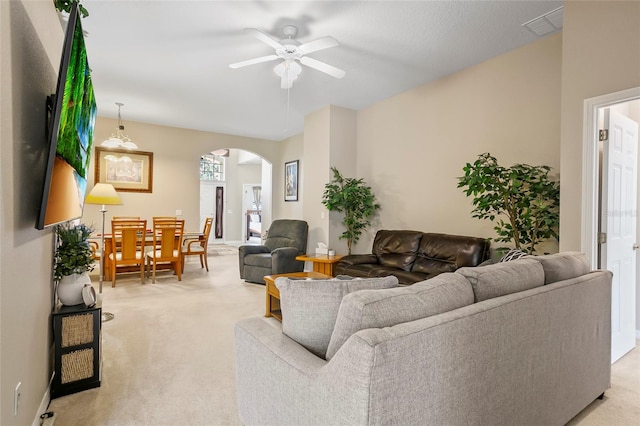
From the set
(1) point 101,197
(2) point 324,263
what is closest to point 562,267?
(2) point 324,263

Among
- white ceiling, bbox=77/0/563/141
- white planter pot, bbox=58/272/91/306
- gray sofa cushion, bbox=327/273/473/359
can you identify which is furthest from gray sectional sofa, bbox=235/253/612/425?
white ceiling, bbox=77/0/563/141

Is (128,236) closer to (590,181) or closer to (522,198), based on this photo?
(522,198)

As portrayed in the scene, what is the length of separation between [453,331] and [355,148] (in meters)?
4.61

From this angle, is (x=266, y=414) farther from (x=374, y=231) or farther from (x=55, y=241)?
(x=374, y=231)

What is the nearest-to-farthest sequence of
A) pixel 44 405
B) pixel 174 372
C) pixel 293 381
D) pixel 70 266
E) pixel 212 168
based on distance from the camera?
pixel 293 381
pixel 44 405
pixel 70 266
pixel 174 372
pixel 212 168

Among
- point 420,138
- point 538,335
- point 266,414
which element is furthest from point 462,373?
point 420,138

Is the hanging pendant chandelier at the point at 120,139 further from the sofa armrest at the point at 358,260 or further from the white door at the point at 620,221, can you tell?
the white door at the point at 620,221

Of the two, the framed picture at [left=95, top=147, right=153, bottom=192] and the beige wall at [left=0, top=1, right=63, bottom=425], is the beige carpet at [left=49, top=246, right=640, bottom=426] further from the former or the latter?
the framed picture at [left=95, top=147, right=153, bottom=192]

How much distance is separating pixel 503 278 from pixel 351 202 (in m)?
3.40

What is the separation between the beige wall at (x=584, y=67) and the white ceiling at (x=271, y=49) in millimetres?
375

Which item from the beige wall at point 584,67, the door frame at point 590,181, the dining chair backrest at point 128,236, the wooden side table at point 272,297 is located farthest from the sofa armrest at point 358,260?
the dining chair backrest at point 128,236

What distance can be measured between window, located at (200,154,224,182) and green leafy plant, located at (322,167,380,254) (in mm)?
6691

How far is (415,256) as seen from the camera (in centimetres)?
394

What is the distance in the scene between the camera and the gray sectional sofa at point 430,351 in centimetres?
98
